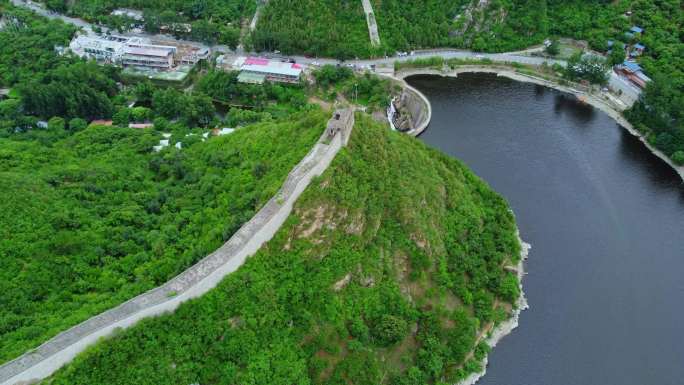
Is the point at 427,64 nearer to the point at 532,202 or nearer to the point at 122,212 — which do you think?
the point at 532,202

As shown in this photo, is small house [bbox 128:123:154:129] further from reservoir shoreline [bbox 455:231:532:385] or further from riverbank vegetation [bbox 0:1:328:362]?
reservoir shoreline [bbox 455:231:532:385]

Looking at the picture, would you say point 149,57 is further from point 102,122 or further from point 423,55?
point 423,55

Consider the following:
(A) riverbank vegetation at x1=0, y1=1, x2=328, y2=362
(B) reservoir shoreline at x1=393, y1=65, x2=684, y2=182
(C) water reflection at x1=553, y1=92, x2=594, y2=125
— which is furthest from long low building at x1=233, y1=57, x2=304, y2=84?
(C) water reflection at x1=553, y1=92, x2=594, y2=125

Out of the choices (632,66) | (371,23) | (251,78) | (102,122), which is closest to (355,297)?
(102,122)

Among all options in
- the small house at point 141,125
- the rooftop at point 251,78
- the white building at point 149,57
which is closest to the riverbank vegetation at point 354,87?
the rooftop at point 251,78

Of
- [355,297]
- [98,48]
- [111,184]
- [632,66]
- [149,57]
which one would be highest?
[632,66]

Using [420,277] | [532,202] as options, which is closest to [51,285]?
[420,277]

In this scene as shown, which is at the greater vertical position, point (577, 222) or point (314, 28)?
point (314, 28)

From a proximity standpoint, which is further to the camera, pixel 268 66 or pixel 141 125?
pixel 268 66
